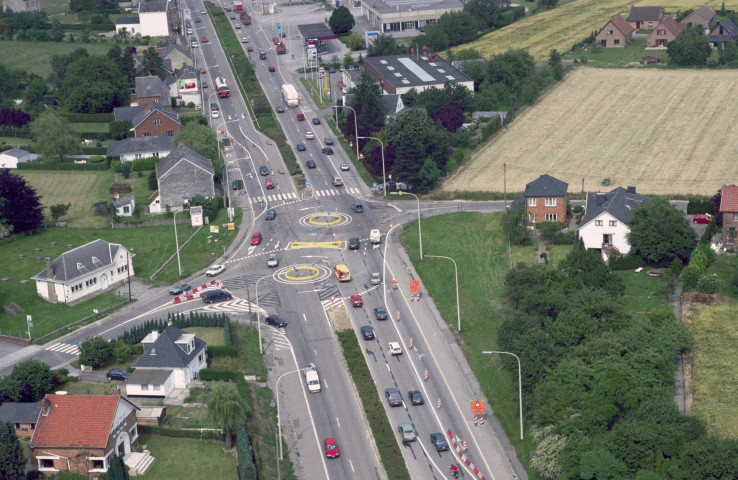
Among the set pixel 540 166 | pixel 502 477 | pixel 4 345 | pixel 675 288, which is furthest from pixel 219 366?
pixel 540 166

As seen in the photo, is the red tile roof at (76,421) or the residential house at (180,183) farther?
the residential house at (180,183)

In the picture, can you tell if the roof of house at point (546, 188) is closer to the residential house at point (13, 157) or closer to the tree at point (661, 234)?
the tree at point (661, 234)

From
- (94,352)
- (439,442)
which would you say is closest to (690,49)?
(439,442)

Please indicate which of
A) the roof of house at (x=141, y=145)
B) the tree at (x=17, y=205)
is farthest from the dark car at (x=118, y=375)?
the roof of house at (x=141, y=145)

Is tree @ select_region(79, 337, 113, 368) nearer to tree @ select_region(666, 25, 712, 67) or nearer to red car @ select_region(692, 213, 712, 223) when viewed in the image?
red car @ select_region(692, 213, 712, 223)

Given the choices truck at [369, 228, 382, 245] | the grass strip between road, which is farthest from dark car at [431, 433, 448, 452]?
truck at [369, 228, 382, 245]

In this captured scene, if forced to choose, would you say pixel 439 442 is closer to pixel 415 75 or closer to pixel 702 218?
pixel 702 218
